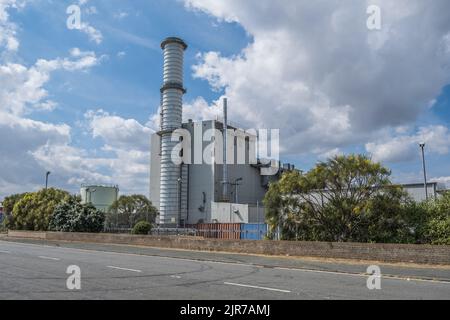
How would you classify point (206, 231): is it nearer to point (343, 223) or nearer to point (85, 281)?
point (343, 223)

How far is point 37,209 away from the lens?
54219 mm

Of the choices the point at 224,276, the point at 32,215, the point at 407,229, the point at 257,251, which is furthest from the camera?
the point at 32,215

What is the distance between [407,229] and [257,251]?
771 cm

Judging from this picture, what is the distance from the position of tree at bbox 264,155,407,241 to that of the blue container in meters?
8.39

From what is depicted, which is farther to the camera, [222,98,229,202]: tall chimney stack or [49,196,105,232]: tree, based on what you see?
[222,98,229,202]: tall chimney stack

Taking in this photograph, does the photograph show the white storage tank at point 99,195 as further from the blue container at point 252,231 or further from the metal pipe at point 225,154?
the blue container at point 252,231

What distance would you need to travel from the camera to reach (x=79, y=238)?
39938 millimetres

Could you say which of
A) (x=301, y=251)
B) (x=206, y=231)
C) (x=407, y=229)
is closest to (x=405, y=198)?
(x=407, y=229)

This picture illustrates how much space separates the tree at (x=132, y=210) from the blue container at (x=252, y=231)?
82.3 feet

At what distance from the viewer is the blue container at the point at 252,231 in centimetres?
3325

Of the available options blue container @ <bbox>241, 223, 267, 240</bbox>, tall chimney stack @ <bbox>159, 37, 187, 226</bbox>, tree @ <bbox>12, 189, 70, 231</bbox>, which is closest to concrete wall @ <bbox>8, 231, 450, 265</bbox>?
blue container @ <bbox>241, 223, 267, 240</bbox>

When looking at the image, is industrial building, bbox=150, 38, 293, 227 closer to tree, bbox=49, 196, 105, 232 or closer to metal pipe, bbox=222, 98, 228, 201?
metal pipe, bbox=222, 98, 228, 201

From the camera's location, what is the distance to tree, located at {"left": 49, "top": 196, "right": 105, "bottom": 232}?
4566 centimetres

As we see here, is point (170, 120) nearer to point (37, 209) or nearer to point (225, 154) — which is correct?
point (225, 154)
